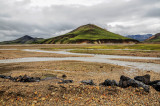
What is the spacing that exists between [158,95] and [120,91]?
3.75m

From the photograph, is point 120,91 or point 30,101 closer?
point 30,101

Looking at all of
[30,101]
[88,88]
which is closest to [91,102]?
[88,88]

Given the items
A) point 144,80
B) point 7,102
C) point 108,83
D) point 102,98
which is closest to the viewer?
point 7,102

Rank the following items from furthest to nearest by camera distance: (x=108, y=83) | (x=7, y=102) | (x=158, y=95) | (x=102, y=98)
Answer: (x=108, y=83) < (x=158, y=95) < (x=102, y=98) < (x=7, y=102)

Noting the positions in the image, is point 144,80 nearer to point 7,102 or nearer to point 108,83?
point 108,83

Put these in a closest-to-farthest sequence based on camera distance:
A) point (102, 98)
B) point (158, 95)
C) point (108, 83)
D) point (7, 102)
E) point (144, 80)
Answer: point (7, 102) → point (102, 98) → point (158, 95) → point (108, 83) → point (144, 80)

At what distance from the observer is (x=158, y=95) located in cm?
1141

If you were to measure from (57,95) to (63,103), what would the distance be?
1.27m

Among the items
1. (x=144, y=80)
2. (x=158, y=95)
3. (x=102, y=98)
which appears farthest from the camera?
(x=144, y=80)

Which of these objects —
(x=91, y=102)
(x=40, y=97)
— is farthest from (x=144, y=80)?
(x=40, y=97)

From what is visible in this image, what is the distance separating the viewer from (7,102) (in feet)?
32.3

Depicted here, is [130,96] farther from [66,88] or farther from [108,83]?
[66,88]

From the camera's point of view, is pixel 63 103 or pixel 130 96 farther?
pixel 130 96

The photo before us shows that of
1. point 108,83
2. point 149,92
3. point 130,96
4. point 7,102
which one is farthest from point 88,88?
point 7,102
